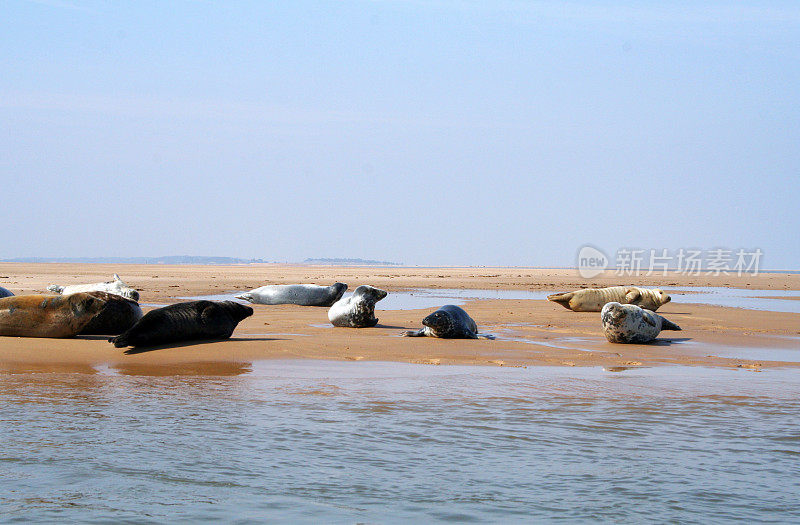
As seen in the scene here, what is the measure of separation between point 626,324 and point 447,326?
243cm

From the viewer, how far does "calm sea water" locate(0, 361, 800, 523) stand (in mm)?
3170

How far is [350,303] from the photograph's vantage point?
11766 millimetres

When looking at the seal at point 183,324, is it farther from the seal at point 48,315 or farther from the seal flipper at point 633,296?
the seal flipper at point 633,296

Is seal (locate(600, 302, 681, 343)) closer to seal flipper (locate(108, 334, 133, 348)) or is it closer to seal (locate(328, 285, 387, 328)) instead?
seal (locate(328, 285, 387, 328))

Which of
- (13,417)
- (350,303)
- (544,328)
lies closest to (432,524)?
(13,417)

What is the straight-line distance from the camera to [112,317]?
371 inches

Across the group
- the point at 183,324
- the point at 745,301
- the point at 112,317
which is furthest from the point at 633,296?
the point at 112,317

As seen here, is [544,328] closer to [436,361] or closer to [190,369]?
[436,361]

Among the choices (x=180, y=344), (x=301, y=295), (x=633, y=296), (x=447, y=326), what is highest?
(x=633, y=296)

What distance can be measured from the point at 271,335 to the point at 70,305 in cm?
254

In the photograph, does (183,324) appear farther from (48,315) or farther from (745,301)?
(745,301)

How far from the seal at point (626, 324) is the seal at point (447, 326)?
62.8 inches

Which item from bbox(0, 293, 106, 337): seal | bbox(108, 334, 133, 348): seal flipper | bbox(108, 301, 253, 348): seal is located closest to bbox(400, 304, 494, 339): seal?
bbox(108, 301, 253, 348): seal

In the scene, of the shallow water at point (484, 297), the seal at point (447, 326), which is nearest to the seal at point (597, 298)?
the shallow water at point (484, 297)
